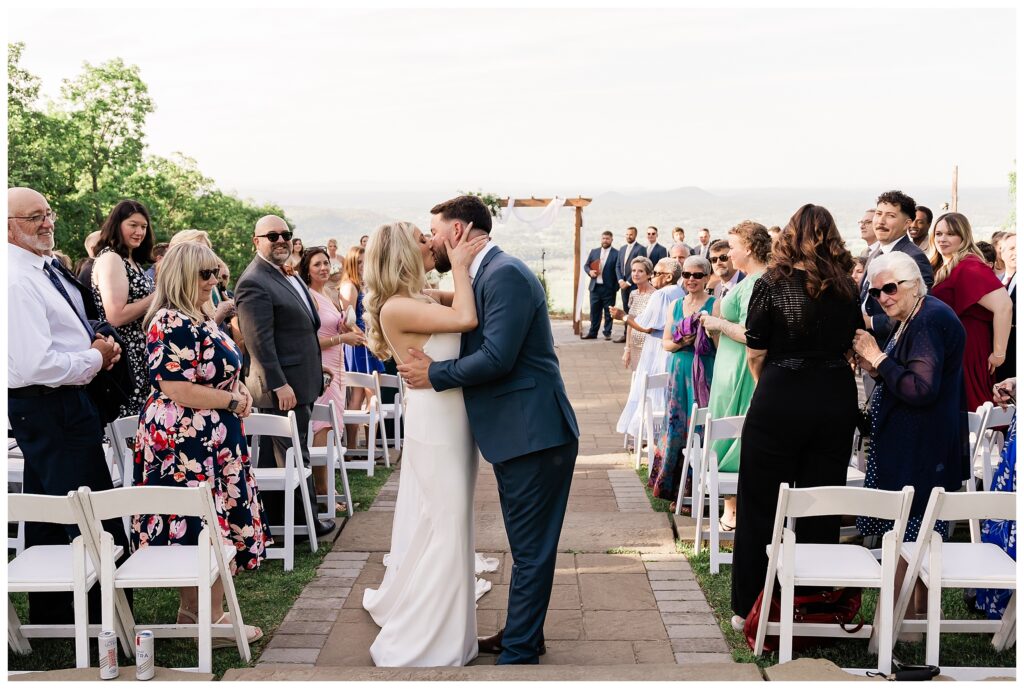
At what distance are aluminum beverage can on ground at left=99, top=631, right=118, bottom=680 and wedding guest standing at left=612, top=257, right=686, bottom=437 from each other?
497 centimetres

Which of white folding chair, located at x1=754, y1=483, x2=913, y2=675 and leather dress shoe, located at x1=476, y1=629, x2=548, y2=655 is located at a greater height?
white folding chair, located at x1=754, y1=483, x2=913, y2=675

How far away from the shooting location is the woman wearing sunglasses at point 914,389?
4.01 metres

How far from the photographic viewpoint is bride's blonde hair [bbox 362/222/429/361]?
12.5 feet

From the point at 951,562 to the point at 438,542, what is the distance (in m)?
1.95

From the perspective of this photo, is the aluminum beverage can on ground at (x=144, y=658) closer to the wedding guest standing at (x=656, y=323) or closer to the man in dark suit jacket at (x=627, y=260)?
the wedding guest standing at (x=656, y=323)

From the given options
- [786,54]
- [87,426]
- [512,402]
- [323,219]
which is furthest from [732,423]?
[323,219]

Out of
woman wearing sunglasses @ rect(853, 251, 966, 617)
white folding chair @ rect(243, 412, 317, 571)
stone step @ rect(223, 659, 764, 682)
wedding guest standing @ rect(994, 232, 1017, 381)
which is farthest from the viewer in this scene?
wedding guest standing @ rect(994, 232, 1017, 381)

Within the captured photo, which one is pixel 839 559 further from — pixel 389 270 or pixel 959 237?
pixel 959 237

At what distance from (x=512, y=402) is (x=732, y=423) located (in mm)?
1863

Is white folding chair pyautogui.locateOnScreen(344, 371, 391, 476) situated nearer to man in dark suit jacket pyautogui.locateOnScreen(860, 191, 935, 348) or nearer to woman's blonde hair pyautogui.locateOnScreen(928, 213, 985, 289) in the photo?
man in dark suit jacket pyautogui.locateOnScreen(860, 191, 935, 348)

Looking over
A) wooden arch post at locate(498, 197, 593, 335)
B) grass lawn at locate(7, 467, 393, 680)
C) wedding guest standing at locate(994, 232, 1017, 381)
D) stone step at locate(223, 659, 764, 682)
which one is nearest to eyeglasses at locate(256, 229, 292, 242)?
grass lawn at locate(7, 467, 393, 680)

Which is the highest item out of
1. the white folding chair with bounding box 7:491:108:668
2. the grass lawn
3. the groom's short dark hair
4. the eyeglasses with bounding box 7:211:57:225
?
the groom's short dark hair

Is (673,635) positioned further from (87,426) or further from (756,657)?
(87,426)

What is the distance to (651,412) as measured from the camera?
745 cm
